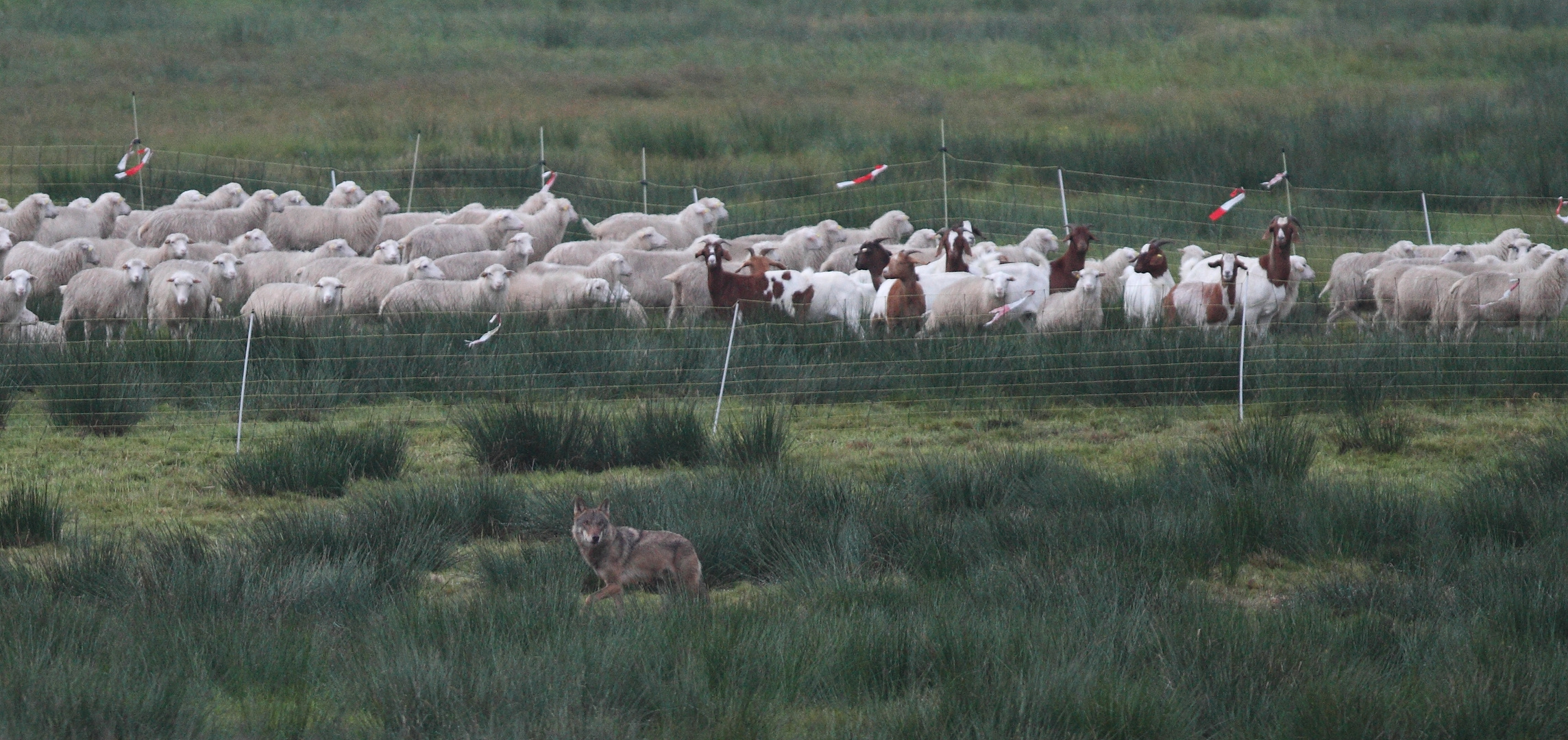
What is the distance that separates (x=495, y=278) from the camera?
43.2 feet

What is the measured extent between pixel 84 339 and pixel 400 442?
379 cm

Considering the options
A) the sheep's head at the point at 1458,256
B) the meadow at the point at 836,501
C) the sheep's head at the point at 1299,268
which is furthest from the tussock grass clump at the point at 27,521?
the sheep's head at the point at 1458,256

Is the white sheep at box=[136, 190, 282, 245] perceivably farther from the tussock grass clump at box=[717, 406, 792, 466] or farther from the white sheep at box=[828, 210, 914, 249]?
the tussock grass clump at box=[717, 406, 792, 466]

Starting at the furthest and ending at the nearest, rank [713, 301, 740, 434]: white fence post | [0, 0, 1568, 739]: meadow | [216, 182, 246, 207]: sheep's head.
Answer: [216, 182, 246, 207]: sheep's head, [713, 301, 740, 434]: white fence post, [0, 0, 1568, 739]: meadow

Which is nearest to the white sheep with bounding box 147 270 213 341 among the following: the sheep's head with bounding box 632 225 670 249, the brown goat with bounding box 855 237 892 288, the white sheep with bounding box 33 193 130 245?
the white sheep with bounding box 33 193 130 245

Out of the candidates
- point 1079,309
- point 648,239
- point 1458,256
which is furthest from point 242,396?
point 1458,256

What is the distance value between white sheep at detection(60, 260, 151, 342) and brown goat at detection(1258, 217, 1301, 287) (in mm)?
9937

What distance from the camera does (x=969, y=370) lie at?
11.1 m

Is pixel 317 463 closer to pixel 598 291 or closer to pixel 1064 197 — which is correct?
pixel 598 291

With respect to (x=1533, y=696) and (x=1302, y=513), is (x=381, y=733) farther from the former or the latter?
(x=1302, y=513)

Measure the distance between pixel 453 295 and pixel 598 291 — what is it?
129 cm

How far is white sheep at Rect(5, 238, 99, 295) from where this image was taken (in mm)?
14867

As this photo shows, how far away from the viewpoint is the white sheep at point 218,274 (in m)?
13.5

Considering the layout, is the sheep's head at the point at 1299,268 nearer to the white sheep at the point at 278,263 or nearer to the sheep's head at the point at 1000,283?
the sheep's head at the point at 1000,283
